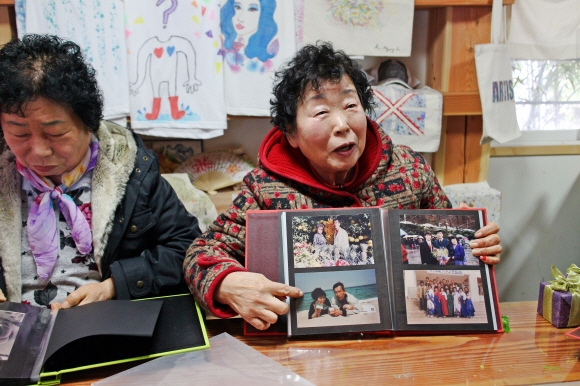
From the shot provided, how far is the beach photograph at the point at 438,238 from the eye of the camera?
124 centimetres

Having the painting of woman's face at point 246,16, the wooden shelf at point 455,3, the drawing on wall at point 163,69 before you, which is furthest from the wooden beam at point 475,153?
the drawing on wall at point 163,69

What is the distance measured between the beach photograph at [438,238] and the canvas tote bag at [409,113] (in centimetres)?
109

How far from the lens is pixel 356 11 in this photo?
7.34ft

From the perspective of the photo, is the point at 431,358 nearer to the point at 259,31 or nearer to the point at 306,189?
the point at 306,189

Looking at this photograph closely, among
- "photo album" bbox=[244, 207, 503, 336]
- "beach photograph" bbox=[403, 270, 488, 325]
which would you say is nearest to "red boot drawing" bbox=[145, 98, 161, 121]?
"photo album" bbox=[244, 207, 503, 336]

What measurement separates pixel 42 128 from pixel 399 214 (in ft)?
3.15

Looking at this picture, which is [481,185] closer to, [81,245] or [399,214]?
[399,214]

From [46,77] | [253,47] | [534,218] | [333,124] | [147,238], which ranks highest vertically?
[253,47]

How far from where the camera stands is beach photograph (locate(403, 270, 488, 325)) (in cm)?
120

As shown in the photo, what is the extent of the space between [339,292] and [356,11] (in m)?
1.49

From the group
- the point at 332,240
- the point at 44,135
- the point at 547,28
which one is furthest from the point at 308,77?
the point at 547,28

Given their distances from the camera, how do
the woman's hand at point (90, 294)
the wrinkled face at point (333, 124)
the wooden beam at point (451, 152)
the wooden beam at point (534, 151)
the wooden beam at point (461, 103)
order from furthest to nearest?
1. the wooden beam at point (534, 151)
2. the wooden beam at point (451, 152)
3. the wooden beam at point (461, 103)
4. the wrinkled face at point (333, 124)
5. the woman's hand at point (90, 294)

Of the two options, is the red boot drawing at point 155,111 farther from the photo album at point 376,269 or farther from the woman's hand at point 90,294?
the photo album at point 376,269

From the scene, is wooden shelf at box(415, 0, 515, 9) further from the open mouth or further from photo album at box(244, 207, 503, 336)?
photo album at box(244, 207, 503, 336)
